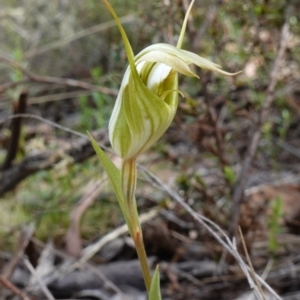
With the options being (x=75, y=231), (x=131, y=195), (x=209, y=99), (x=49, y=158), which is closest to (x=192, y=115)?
(x=209, y=99)

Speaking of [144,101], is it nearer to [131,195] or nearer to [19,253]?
[131,195]

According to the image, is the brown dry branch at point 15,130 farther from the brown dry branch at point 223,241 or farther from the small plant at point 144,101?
the small plant at point 144,101

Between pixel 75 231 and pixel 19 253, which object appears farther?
pixel 75 231

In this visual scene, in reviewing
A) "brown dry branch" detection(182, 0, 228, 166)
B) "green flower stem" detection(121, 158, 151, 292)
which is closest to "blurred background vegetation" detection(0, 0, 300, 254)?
"brown dry branch" detection(182, 0, 228, 166)

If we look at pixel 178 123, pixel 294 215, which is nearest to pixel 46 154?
pixel 178 123

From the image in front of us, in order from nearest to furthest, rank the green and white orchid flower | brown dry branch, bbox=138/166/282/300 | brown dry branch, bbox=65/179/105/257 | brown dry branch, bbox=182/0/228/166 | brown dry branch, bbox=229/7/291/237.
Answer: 1. the green and white orchid flower
2. brown dry branch, bbox=138/166/282/300
3. brown dry branch, bbox=229/7/291/237
4. brown dry branch, bbox=182/0/228/166
5. brown dry branch, bbox=65/179/105/257

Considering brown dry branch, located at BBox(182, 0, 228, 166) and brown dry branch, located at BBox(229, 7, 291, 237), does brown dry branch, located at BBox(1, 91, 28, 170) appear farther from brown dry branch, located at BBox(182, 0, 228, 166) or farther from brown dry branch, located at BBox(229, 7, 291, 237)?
brown dry branch, located at BBox(229, 7, 291, 237)
